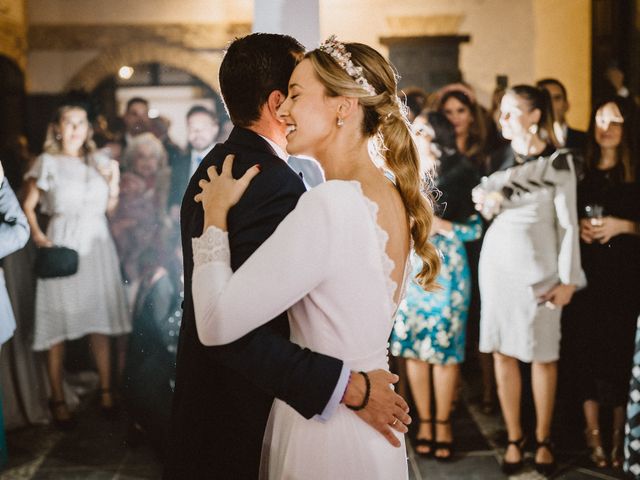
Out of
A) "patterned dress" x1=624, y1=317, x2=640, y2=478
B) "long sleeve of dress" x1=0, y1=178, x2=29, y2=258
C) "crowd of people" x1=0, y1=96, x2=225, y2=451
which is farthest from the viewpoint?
"crowd of people" x1=0, y1=96, x2=225, y2=451

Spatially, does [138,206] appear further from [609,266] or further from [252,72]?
[609,266]

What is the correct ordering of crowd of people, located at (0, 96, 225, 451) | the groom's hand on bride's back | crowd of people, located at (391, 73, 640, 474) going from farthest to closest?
crowd of people, located at (0, 96, 225, 451)
crowd of people, located at (391, 73, 640, 474)
the groom's hand on bride's back

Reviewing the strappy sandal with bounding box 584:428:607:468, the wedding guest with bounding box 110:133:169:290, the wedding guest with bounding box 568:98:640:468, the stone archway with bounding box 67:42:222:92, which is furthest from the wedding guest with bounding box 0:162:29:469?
the strappy sandal with bounding box 584:428:607:468

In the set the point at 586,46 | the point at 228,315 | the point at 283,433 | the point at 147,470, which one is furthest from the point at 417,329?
the point at 228,315

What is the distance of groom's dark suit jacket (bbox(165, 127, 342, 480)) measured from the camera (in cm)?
131

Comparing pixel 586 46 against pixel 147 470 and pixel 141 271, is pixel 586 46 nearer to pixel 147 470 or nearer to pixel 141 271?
pixel 141 271

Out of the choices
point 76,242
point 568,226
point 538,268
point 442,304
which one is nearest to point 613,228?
point 568,226

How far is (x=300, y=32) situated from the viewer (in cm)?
265

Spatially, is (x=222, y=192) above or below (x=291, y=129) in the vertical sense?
below

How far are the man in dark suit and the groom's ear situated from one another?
2.07 m

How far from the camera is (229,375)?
143cm

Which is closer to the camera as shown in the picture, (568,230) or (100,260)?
(568,230)

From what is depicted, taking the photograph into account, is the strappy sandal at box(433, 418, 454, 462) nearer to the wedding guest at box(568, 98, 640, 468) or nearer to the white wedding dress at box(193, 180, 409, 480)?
the wedding guest at box(568, 98, 640, 468)

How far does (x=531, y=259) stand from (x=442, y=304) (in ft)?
1.50
